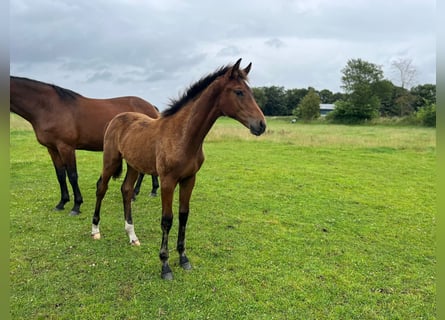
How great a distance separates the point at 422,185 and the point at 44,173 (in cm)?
1034

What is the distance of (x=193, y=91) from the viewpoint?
11.7ft

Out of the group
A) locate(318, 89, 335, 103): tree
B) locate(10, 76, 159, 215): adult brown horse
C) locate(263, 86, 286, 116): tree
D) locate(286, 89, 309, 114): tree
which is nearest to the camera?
locate(10, 76, 159, 215): adult brown horse

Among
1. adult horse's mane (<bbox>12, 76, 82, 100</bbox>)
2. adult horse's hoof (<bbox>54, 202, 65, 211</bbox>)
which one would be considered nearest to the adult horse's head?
adult horse's mane (<bbox>12, 76, 82, 100</bbox>)

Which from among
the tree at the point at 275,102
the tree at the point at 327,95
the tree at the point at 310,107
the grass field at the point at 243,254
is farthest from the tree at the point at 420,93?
the grass field at the point at 243,254

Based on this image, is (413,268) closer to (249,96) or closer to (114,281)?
(249,96)

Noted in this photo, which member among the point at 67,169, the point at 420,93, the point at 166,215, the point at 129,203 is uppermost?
the point at 420,93

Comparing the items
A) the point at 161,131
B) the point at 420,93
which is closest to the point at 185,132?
the point at 161,131

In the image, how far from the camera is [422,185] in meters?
8.12

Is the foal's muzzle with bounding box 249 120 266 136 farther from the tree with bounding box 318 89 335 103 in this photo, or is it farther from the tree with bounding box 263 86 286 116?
the tree with bounding box 318 89 335 103

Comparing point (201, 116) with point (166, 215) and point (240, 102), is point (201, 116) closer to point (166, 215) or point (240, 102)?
point (240, 102)

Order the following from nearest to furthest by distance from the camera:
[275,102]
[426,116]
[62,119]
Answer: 1. [62,119]
2. [426,116]
3. [275,102]

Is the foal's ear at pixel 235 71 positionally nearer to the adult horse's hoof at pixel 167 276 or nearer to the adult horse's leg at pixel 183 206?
the adult horse's leg at pixel 183 206

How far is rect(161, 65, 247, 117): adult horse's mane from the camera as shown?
3.40 metres

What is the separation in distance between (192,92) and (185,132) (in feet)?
1.69
